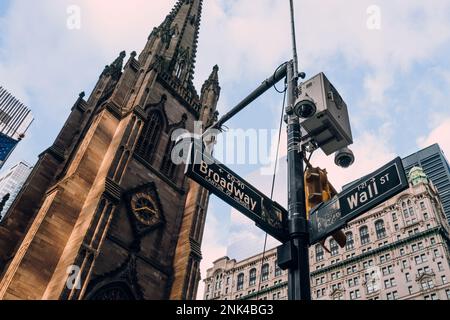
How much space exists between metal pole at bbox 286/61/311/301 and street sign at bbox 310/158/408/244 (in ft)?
0.57

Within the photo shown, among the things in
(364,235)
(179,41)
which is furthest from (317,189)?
(364,235)

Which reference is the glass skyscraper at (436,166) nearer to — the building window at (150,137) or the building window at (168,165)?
the building window at (168,165)

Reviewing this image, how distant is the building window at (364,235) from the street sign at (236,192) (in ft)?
279

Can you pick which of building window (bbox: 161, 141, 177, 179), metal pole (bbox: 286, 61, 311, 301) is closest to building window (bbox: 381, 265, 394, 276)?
building window (bbox: 161, 141, 177, 179)

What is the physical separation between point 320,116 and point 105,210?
59.8 feet

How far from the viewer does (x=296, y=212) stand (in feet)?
18.5

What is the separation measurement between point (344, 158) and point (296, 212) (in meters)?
1.69

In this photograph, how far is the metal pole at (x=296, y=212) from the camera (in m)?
4.97

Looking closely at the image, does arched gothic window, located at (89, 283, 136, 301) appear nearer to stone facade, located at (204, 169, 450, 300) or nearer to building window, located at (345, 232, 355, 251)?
stone facade, located at (204, 169, 450, 300)

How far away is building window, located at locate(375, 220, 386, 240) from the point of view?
3273 inches

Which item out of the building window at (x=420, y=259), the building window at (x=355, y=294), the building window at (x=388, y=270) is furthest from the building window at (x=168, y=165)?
the building window at (x=420, y=259)

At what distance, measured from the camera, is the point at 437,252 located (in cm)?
7206

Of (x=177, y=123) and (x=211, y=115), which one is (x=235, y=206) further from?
(x=211, y=115)
